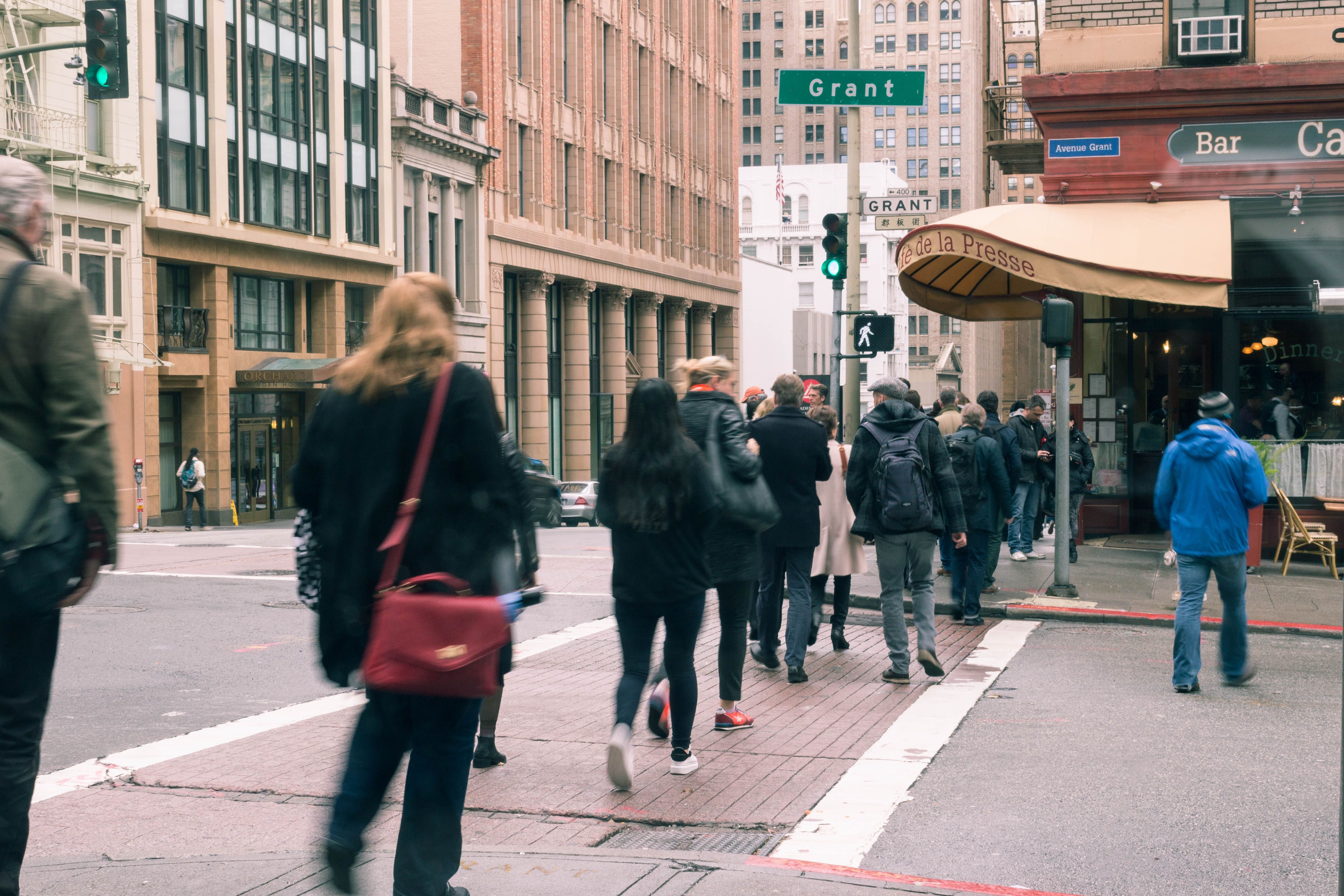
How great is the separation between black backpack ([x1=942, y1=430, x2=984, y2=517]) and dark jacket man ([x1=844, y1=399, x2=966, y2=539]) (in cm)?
242

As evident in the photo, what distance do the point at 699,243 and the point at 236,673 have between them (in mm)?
55710

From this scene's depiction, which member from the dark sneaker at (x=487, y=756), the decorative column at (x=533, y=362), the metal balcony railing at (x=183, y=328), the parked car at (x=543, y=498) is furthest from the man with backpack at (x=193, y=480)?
the parked car at (x=543, y=498)

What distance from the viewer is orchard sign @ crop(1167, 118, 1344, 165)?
1562 cm

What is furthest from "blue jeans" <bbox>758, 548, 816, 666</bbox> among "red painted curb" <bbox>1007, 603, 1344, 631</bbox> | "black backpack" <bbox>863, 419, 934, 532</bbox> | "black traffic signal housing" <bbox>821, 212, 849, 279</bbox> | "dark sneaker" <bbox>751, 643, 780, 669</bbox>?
"black traffic signal housing" <bbox>821, 212, 849, 279</bbox>

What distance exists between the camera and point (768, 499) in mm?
6762

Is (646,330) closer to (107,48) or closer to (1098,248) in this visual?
(1098,248)

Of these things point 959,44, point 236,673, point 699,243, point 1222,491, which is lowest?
point 236,673

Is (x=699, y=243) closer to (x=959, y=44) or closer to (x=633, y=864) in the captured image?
(x=633, y=864)

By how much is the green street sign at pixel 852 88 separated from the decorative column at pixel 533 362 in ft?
118

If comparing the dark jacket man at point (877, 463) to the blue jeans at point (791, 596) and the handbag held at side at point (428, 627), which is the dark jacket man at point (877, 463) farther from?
the handbag held at side at point (428, 627)

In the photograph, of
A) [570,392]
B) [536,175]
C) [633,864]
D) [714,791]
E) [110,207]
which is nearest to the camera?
[633,864]

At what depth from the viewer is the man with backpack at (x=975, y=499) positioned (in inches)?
447

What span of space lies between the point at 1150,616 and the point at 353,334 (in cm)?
3367

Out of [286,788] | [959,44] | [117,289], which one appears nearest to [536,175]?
[117,289]
